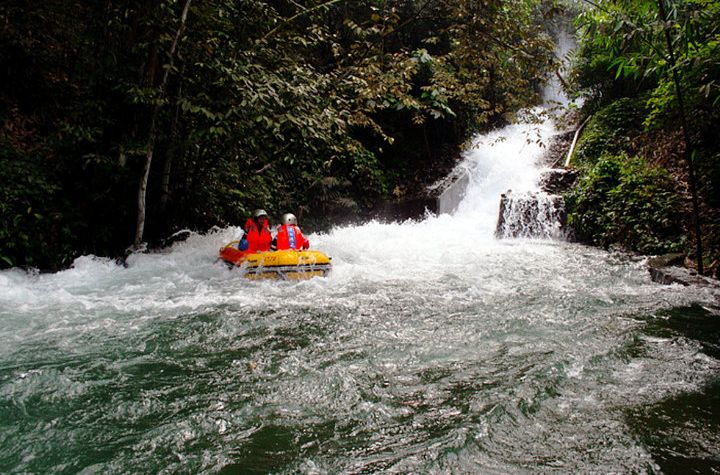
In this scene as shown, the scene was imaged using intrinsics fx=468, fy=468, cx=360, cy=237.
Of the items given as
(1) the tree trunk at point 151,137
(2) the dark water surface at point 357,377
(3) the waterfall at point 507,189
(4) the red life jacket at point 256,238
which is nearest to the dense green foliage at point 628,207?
(3) the waterfall at point 507,189

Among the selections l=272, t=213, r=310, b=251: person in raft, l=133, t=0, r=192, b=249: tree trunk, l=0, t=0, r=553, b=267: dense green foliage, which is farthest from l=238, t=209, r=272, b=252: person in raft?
l=133, t=0, r=192, b=249: tree trunk

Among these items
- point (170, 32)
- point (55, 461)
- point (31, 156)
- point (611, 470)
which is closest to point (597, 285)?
point (611, 470)

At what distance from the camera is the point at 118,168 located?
830 cm

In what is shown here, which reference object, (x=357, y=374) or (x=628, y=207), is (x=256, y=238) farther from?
(x=628, y=207)

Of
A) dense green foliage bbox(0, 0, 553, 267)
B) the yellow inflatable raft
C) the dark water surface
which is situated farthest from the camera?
the yellow inflatable raft

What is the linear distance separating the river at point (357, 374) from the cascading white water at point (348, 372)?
0.02 m

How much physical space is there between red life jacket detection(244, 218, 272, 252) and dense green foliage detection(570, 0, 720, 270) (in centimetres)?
536

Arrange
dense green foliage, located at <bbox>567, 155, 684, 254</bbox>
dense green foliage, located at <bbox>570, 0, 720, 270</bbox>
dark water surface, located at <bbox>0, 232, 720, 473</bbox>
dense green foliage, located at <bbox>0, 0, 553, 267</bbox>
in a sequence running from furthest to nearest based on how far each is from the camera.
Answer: dense green foliage, located at <bbox>567, 155, 684, 254</bbox> → dense green foliage, located at <bbox>0, 0, 553, 267</bbox> → dense green foliage, located at <bbox>570, 0, 720, 270</bbox> → dark water surface, located at <bbox>0, 232, 720, 473</bbox>

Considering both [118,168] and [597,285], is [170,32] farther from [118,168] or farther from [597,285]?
[597,285]

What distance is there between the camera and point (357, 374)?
12.4ft

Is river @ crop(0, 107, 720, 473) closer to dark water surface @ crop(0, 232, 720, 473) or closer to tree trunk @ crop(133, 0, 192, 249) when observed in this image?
dark water surface @ crop(0, 232, 720, 473)

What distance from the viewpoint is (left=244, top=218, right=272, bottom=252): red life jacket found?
772cm

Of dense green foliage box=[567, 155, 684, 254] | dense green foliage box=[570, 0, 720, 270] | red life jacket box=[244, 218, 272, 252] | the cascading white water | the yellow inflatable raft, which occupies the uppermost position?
dense green foliage box=[570, 0, 720, 270]

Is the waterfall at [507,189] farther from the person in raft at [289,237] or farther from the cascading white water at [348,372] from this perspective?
the person in raft at [289,237]
